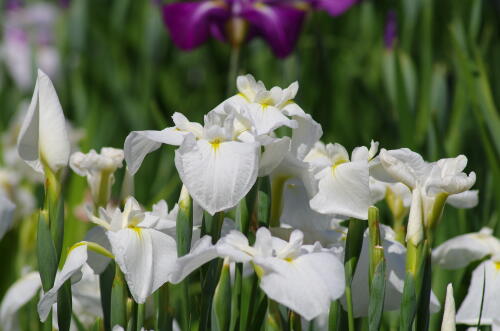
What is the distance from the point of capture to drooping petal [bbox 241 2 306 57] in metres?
2.15

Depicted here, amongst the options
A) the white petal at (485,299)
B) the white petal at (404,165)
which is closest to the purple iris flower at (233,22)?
the white petal at (485,299)

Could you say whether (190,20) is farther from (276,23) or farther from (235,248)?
(235,248)

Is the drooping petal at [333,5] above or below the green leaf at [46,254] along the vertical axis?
above

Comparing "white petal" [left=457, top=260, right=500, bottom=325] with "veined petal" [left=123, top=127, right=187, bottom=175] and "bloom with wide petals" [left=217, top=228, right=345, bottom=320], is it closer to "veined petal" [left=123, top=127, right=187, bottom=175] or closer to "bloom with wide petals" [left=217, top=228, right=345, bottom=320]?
"bloom with wide petals" [left=217, top=228, right=345, bottom=320]

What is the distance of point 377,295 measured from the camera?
761 millimetres

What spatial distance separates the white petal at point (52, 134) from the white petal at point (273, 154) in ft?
0.67

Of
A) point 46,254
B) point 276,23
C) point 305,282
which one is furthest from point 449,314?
point 276,23

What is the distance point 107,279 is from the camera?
896 millimetres

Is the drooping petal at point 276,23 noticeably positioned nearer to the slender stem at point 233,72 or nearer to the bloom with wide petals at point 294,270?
the slender stem at point 233,72

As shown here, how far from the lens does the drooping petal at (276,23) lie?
2.15 m

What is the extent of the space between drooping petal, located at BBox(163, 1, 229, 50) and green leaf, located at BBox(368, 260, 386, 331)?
150 centimetres

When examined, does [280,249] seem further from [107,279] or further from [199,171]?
[107,279]

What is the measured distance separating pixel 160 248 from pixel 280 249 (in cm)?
12

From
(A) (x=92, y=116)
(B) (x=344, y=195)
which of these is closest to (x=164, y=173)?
(A) (x=92, y=116)
